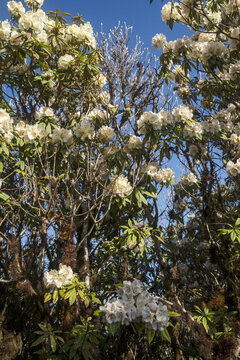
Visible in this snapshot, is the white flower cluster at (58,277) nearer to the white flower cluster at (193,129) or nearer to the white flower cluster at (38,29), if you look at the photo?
the white flower cluster at (193,129)

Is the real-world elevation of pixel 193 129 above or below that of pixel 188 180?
above

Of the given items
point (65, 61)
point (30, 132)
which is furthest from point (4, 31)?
point (30, 132)

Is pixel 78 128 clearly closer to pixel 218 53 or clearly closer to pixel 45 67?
pixel 45 67

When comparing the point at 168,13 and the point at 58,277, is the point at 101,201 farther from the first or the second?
the point at 168,13

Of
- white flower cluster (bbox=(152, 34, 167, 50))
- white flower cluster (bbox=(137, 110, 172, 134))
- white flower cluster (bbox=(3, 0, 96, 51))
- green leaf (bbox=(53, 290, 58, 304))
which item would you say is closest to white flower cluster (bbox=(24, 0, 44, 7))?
white flower cluster (bbox=(3, 0, 96, 51))

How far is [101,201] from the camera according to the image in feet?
7.21

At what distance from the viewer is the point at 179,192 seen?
12.1 feet

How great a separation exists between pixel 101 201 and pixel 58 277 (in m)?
0.60

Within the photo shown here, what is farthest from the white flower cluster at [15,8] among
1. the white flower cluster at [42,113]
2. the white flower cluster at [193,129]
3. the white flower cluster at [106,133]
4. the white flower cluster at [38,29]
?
the white flower cluster at [193,129]

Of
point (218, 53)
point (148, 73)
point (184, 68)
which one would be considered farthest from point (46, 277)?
point (148, 73)

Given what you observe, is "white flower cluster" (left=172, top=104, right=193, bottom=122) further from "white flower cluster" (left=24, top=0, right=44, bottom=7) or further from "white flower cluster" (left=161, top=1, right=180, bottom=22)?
"white flower cluster" (left=24, top=0, right=44, bottom=7)

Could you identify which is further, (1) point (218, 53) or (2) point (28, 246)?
(2) point (28, 246)

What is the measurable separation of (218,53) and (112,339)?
2775 millimetres

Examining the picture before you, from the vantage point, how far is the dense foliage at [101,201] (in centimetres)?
219
